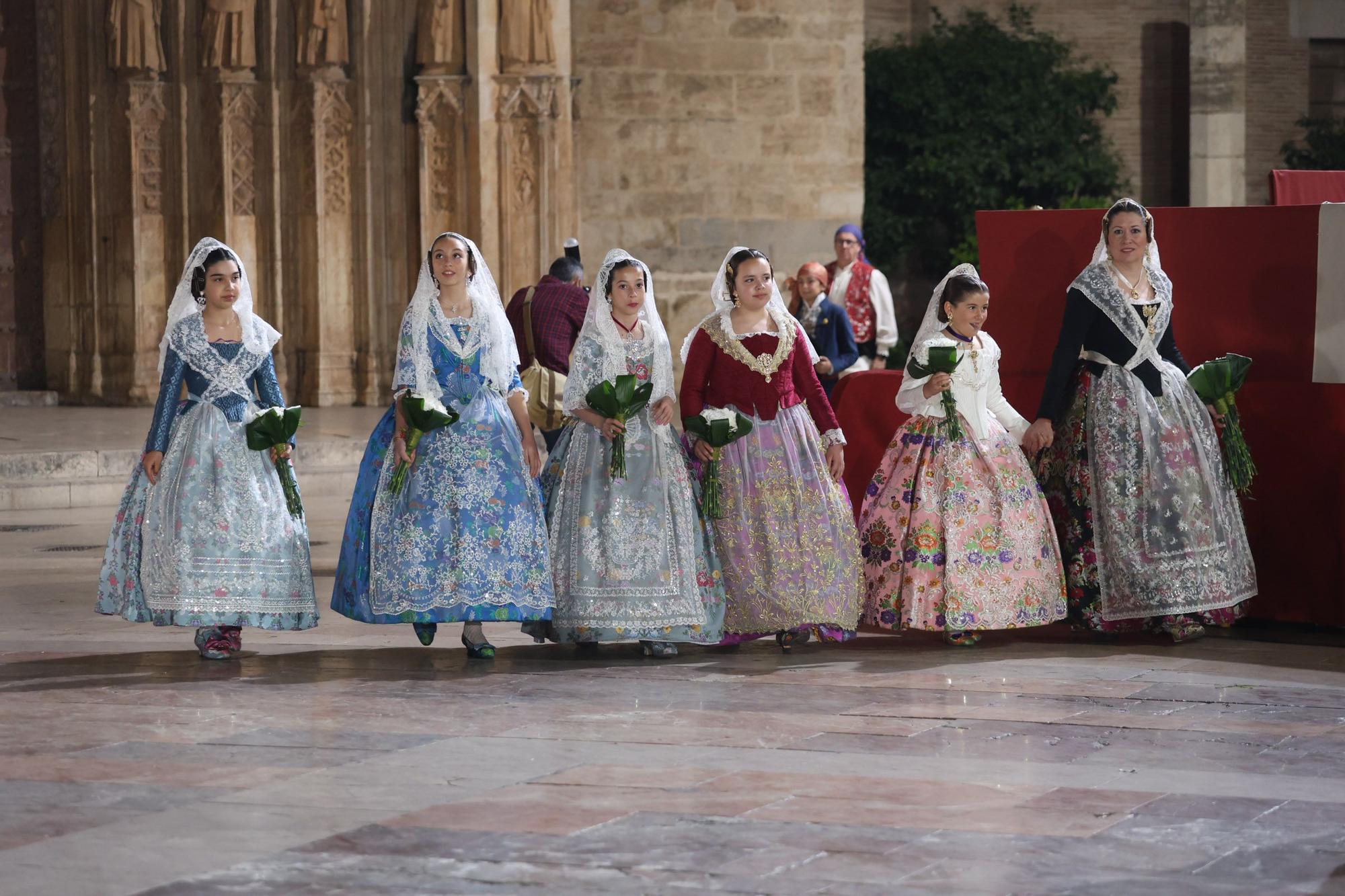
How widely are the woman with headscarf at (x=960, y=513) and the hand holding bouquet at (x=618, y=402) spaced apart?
992 millimetres

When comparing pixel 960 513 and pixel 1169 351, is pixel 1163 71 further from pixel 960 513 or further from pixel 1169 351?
pixel 960 513

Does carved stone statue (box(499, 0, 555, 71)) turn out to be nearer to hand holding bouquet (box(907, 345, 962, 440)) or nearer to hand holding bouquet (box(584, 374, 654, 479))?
hand holding bouquet (box(907, 345, 962, 440))

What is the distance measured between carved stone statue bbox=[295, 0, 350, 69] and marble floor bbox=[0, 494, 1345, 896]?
8415mm

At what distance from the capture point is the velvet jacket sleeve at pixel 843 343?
33.7 feet

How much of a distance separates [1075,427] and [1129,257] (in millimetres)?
644

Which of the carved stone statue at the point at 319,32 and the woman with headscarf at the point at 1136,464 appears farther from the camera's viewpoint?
the carved stone statue at the point at 319,32

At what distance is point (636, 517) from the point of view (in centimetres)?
687

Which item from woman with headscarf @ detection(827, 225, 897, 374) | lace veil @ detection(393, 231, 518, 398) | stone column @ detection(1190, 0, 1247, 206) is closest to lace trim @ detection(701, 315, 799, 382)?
lace veil @ detection(393, 231, 518, 398)

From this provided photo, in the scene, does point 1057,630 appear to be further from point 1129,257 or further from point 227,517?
point 227,517

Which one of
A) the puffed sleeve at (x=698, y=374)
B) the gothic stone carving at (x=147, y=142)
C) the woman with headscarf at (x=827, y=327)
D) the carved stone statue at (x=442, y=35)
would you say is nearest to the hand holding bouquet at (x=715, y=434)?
the puffed sleeve at (x=698, y=374)

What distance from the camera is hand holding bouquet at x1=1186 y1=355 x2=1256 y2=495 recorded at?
7289 millimetres

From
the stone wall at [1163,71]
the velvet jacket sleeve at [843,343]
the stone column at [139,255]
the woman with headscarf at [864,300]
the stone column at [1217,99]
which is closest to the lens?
the velvet jacket sleeve at [843,343]

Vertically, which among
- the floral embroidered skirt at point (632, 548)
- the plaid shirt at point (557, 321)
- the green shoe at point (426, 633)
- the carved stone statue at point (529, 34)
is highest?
the carved stone statue at point (529, 34)

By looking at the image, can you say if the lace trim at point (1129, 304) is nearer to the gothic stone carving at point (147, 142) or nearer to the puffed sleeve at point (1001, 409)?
the puffed sleeve at point (1001, 409)
